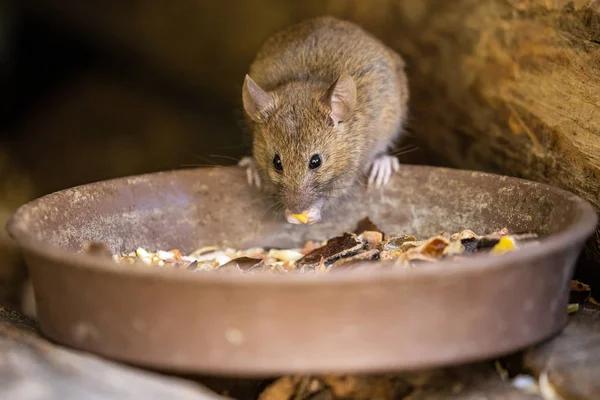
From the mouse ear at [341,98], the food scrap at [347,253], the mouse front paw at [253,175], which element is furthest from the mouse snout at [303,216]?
the mouse ear at [341,98]

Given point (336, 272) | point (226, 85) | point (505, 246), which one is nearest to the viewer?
point (336, 272)

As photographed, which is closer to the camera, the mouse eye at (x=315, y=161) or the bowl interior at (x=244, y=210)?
the bowl interior at (x=244, y=210)

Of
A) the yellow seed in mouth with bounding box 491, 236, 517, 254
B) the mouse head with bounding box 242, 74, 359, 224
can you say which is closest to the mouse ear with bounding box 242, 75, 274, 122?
the mouse head with bounding box 242, 74, 359, 224

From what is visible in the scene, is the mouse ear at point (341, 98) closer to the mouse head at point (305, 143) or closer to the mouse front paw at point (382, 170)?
the mouse head at point (305, 143)

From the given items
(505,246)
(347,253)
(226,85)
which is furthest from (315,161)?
(226,85)

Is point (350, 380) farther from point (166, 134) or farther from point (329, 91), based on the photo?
point (166, 134)

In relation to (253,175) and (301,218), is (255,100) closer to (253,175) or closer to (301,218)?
(253,175)

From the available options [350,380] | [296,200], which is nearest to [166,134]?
[296,200]
